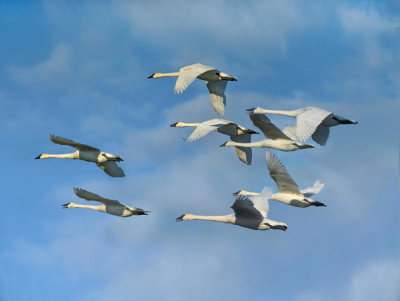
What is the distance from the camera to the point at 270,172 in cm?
3769

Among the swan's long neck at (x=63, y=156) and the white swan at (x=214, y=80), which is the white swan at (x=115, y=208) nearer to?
the swan's long neck at (x=63, y=156)

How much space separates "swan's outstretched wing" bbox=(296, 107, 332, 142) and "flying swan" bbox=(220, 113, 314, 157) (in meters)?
2.06

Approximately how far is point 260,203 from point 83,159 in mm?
10445

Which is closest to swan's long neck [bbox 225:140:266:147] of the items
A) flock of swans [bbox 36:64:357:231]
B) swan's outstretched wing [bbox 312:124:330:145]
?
flock of swans [bbox 36:64:357:231]

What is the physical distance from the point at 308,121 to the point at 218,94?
9.29 metres

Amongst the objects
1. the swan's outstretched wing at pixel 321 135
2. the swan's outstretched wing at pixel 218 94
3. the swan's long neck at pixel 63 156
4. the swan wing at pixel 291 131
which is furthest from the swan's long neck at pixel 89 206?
the swan's outstretched wing at pixel 321 135

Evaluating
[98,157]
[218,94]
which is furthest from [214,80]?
[98,157]

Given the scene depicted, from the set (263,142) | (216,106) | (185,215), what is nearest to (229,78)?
(216,106)

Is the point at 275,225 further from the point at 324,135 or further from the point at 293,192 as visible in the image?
the point at 324,135

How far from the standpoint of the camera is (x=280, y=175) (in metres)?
37.6

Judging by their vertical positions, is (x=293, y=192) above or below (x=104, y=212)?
above

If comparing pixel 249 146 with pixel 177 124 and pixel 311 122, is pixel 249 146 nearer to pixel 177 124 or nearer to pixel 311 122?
pixel 311 122

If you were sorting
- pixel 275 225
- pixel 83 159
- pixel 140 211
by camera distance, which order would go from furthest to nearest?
pixel 83 159, pixel 140 211, pixel 275 225

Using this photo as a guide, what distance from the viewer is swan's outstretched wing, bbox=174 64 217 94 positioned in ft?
131
